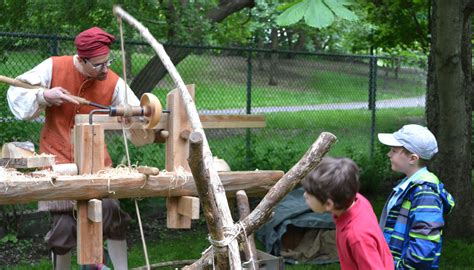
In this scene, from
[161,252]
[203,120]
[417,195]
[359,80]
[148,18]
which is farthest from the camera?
[359,80]

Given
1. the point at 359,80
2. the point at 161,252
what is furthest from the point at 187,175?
the point at 359,80

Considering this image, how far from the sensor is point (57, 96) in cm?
378

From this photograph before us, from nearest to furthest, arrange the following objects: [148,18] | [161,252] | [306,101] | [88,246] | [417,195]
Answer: [417,195] < [88,246] < [161,252] < [148,18] < [306,101]

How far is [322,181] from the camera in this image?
2822mm

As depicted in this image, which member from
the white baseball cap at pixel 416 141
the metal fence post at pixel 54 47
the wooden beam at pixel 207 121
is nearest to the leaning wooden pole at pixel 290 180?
the white baseball cap at pixel 416 141

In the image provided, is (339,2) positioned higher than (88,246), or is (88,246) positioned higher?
(339,2)

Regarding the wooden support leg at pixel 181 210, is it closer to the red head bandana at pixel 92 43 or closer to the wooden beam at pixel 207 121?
the wooden beam at pixel 207 121

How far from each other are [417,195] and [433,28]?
359cm

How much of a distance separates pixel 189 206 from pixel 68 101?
874 millimetres

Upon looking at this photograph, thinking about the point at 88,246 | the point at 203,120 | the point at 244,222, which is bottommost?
the point at 88,246

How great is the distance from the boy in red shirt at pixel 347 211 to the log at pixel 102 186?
95cm

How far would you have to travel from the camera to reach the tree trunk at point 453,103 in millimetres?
6055

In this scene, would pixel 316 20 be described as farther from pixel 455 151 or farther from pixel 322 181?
pixel 455 151

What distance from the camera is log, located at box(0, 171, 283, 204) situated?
10.6ft
